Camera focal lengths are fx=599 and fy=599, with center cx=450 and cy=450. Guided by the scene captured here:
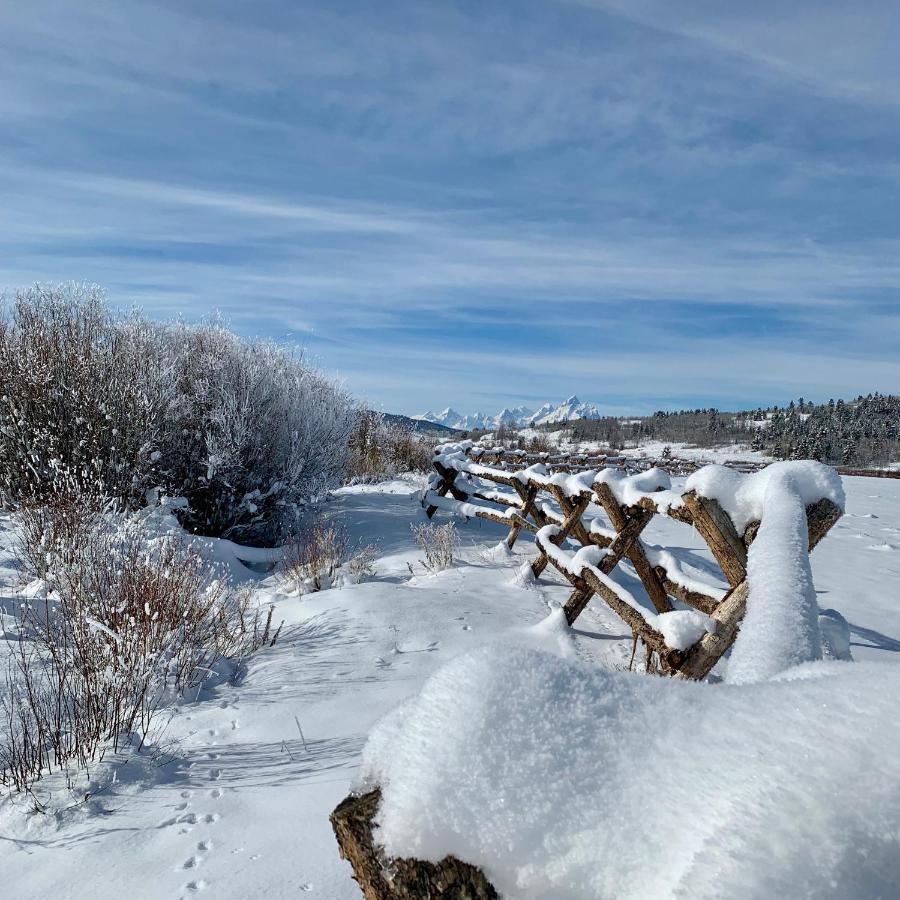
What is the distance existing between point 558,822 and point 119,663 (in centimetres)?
366

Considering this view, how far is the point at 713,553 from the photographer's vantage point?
9.43 ft

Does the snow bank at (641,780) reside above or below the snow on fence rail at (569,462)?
above

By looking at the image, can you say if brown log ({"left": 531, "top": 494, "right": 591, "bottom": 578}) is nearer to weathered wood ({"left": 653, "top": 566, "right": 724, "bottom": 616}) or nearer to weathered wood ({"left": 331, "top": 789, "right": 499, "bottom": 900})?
weathered wood ({"left": 653, "top": 566, "right": 724, "bottom": 616})

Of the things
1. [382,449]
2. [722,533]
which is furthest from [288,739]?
[382,449]

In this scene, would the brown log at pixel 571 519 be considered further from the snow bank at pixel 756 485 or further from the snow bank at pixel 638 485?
the snow bank at pixel 756 485

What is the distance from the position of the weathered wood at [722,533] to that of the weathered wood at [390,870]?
7.45 feet

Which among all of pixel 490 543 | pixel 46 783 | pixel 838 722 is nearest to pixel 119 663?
pixel 46 783

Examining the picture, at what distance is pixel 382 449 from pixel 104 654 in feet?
52.3

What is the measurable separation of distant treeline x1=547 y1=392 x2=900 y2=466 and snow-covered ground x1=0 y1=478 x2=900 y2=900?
52398 millimetres

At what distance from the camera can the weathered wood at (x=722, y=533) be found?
109 inches

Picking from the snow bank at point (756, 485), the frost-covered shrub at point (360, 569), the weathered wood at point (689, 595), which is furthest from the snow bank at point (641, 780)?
the frost-covered shrub at point (360, 569)

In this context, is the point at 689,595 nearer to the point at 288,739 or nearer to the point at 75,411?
the point at 288,739

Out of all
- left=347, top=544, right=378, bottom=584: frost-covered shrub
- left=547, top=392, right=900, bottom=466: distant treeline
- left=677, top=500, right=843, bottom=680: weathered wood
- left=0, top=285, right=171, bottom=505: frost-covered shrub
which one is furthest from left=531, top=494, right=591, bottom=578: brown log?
left=547, top=392, right=900, bottom=466: distant treeline

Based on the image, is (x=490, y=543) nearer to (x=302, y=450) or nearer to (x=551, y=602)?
(x=551, y=602)
